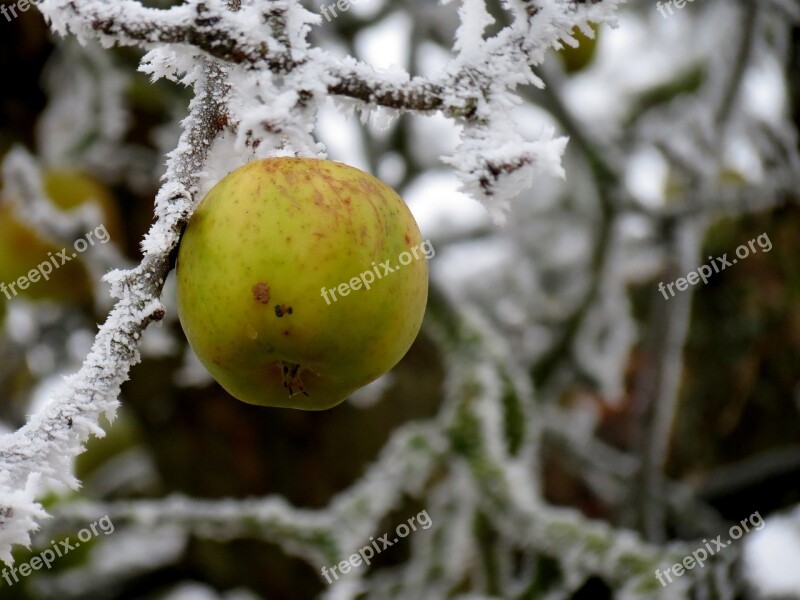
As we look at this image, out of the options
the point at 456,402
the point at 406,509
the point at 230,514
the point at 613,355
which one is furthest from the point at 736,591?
the point at 406,509
